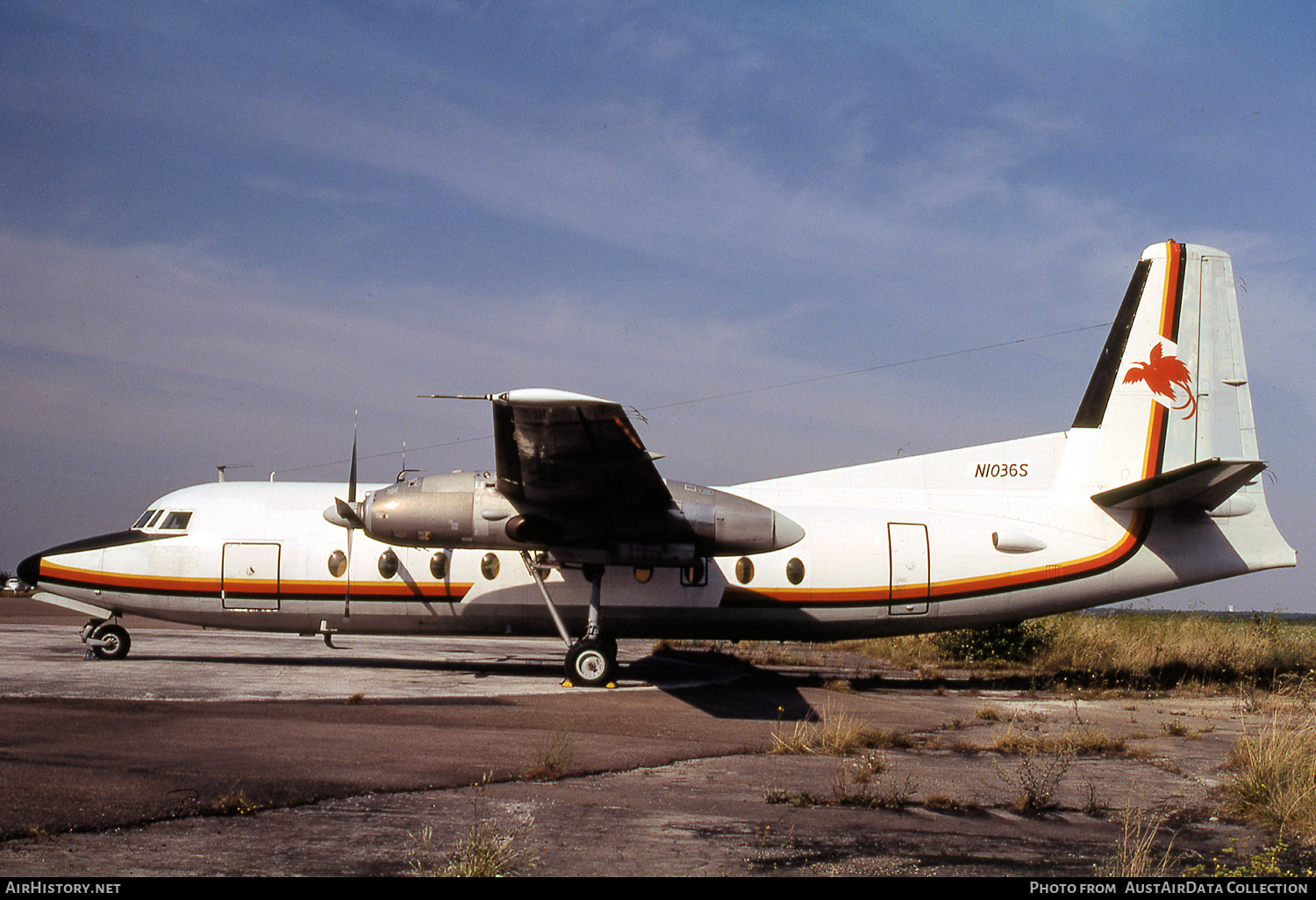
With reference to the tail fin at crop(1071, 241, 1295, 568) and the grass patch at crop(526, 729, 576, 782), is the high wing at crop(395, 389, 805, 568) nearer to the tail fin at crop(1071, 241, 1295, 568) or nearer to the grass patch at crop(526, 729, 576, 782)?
the grass patch at crop(526, 729, 576, 782)

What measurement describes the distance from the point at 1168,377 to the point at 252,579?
15703mm

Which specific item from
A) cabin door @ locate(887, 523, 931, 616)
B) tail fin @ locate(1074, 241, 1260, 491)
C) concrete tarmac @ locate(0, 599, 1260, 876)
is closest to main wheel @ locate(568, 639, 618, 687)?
concrete tarmac @ locate(0, 599, 1260, 876)

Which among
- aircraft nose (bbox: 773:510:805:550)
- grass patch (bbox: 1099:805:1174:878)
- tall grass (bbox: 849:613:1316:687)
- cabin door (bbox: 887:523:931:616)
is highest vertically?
aircraft nose (bbox: 773:510:805:550)

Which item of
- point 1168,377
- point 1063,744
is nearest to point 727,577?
point 1063,744

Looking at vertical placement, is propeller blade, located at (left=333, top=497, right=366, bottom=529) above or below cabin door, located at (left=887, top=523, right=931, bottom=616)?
above

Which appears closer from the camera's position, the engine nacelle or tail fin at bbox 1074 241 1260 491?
the engine nacelle

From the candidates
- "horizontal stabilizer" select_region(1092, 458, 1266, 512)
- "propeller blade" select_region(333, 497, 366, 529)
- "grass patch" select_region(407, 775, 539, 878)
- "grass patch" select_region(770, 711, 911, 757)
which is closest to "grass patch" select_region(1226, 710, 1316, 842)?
"grass patch" select_region(770, 711, 911, 757)

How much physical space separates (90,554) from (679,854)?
13877 mm

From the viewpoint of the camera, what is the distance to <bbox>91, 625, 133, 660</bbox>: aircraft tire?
1521 centimetres

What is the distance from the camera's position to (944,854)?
5.65 m

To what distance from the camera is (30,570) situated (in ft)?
50.2

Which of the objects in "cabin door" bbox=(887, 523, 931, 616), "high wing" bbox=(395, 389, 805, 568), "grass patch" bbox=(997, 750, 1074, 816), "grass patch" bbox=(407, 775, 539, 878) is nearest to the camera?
"grass patch" bbox=(407, 775, 539, 878)

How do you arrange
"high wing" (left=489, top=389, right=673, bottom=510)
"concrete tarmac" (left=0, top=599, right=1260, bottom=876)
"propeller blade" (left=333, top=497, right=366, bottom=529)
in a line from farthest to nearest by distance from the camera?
1. "propeller blade" (left=333, top=497, right=366, bottom=529)
2. "high wing" (left=489, top=389, right=673, bottom=510)
3. "concrete tarmac" (left=0, top=599, right=1260, bottom=876)
